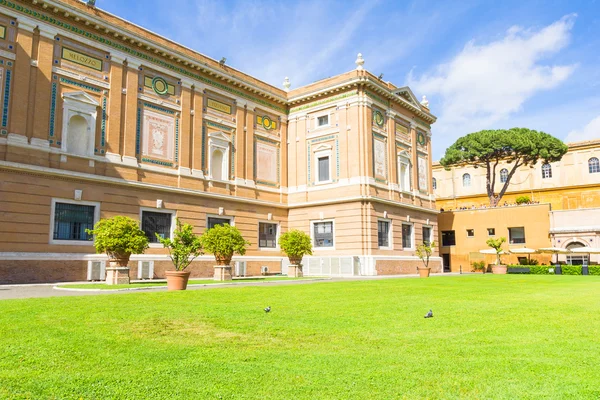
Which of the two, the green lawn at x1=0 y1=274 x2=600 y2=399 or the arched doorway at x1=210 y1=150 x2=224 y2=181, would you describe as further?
the arched doorway at x1=210 y1=150 x2=224 y2=181

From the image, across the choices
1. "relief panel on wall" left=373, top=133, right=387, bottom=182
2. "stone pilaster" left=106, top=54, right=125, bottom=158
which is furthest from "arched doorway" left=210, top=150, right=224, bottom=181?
"relief panel on wall" left=373, top=133, right=387, bottom=182

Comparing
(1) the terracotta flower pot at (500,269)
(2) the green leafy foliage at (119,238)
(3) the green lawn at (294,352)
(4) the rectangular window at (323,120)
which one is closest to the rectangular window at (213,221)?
(2) the green leafy foliage at (119,238)

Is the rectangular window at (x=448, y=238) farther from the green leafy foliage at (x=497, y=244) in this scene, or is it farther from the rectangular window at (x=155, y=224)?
the rectangular window at (x=155, y=224)

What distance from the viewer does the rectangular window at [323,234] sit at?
32.8m

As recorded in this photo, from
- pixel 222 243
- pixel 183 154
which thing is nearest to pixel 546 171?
pixel 183 154

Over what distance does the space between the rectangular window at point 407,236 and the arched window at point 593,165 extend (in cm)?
3439

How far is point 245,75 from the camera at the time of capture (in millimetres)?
32594

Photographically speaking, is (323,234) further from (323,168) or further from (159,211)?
(159,211)

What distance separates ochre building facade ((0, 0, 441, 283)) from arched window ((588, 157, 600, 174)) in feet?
95.3

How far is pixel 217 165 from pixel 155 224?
6.31m

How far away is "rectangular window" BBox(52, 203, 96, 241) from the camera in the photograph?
22.0 metres

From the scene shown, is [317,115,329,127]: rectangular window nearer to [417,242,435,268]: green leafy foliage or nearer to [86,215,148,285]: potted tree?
[417,242,435,268]: green leafy foliage

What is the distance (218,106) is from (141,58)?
5.84 m

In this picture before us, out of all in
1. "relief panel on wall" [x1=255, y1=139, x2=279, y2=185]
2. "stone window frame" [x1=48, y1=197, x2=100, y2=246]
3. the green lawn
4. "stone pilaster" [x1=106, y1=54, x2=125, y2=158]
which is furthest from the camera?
"relief panel on wall" [x1=255, y1=139, x2=279, y2=185]
